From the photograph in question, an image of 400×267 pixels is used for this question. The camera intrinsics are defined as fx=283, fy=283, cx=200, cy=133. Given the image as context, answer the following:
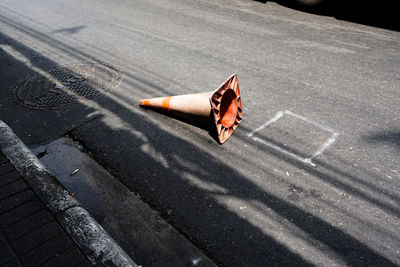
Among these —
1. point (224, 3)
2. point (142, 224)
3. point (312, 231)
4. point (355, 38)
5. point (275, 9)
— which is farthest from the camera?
point (224, 3)

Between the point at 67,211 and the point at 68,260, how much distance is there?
1.89 feet

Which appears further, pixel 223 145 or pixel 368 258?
pixel 223 145

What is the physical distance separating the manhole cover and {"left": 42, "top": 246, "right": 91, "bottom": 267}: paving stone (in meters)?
3.25

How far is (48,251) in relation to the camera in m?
2.61

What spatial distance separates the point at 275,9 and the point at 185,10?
2953 mm

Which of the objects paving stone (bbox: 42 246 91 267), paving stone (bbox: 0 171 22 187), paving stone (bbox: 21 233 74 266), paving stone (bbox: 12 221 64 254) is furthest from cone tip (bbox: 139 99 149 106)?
paving stone (bbox: 42 246 91 267)

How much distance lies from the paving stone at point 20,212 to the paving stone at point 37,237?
10.3 inches

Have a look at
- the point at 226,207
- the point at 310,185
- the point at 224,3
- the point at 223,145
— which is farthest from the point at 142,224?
the point at 224,3

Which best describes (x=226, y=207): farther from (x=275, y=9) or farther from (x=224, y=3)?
(x=224, y=3)

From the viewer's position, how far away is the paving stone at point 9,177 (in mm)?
3284

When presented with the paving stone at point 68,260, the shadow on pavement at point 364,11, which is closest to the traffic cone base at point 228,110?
the paving stone at point 68,260

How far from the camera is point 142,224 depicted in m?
3.13

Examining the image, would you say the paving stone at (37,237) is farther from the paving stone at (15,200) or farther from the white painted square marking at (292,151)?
the white painted square marking at (292,151)

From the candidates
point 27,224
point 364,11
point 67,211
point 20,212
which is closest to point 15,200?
point 20,212
